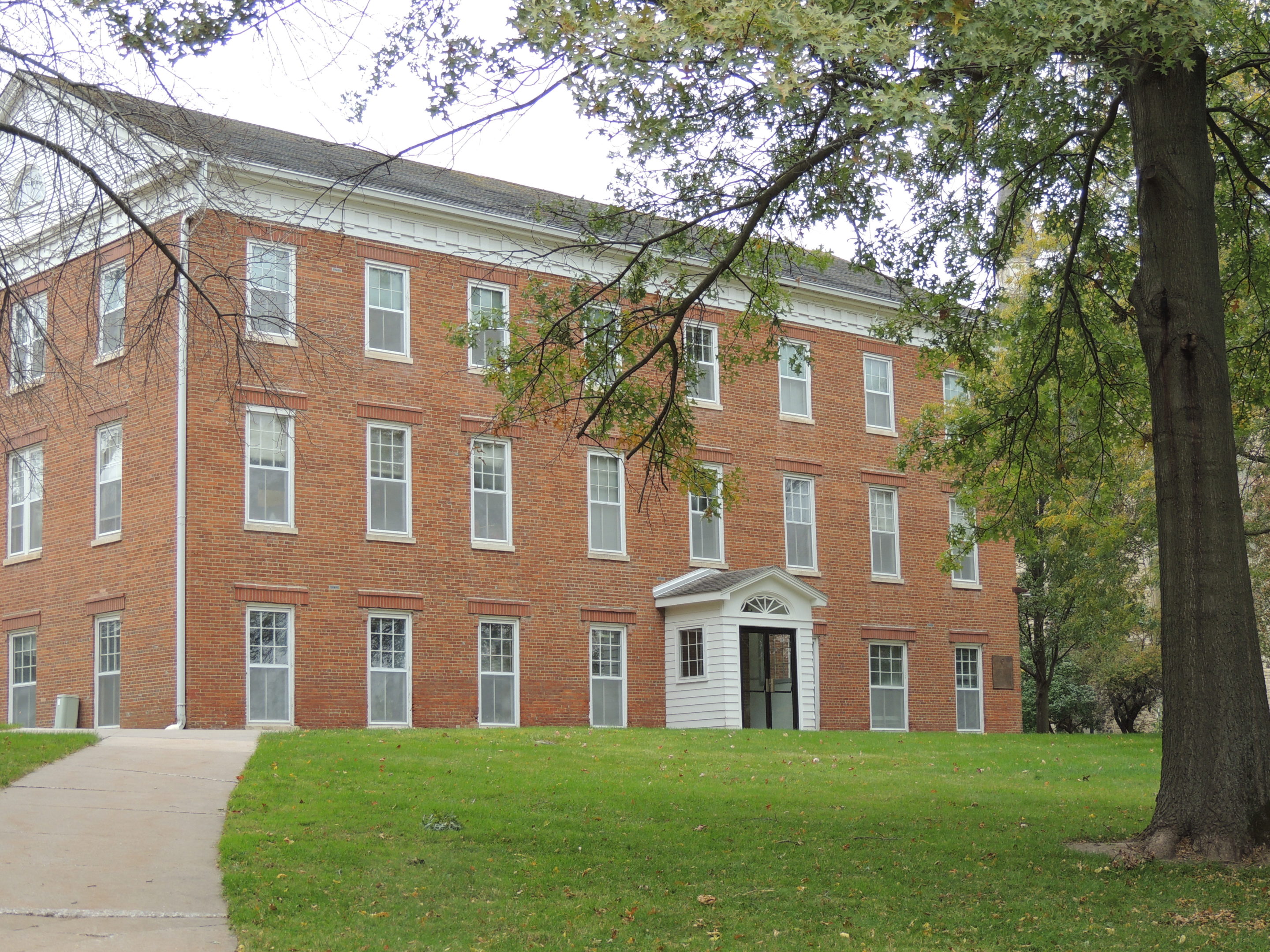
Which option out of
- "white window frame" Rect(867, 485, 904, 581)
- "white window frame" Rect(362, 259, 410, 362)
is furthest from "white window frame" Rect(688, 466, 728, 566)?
"white window frame" Rect(362, 259, 410, 362)

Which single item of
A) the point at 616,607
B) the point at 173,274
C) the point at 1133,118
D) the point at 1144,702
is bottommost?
the point at 1144,702

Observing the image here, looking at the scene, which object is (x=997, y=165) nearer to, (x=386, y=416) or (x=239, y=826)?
(x=239, y=826)

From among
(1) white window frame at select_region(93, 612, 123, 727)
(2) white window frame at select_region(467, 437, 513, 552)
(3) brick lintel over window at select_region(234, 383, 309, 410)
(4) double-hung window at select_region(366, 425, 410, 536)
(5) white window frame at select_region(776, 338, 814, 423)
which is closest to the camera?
(3) brick lintel over window at select_region(234, 383, 309, 410)

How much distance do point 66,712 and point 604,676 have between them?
9.62 m

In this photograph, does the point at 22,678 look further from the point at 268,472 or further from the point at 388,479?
the point at 388,479

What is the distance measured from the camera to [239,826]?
456 inches

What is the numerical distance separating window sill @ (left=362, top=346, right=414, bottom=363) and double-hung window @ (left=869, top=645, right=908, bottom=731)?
12.5 meters

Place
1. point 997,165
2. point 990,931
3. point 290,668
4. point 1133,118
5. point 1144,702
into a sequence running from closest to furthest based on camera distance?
point 990,931
point 1133,118
point 997,165
point 290,668
point 1144,702

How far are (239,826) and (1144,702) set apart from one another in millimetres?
40477

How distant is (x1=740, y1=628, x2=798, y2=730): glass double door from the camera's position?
100 ft

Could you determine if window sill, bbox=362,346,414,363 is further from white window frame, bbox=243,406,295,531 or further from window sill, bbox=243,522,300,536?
window sill, bbox=243,522,300,536

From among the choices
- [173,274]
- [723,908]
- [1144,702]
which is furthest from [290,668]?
[1144,702]

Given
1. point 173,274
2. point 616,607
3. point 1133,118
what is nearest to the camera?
point 173,274

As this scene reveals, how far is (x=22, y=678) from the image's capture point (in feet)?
86.6
